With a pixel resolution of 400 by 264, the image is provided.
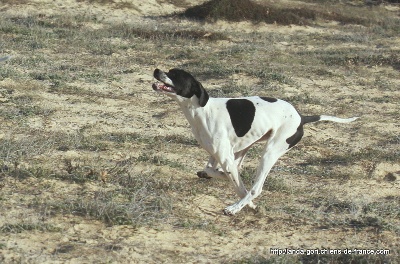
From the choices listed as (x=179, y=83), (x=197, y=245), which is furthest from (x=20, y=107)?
(x=197, y=245)

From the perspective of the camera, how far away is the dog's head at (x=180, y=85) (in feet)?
20.6

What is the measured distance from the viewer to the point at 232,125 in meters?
6.53

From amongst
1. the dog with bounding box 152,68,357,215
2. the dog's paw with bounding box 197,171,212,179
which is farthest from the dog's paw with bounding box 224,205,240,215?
the dog's paw with bounding box 197,171,212,179

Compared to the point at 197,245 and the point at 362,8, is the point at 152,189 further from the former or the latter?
the point at 362,8

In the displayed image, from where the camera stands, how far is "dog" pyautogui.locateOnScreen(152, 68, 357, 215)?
6367mm

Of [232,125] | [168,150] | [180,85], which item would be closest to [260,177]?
[232,125]

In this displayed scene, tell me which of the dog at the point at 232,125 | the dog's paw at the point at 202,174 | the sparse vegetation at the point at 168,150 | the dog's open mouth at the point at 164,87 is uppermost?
the dog's open mouth at the point at 164,87

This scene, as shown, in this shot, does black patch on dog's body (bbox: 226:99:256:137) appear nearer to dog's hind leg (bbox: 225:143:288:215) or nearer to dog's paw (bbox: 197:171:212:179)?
dog's hind leg (bbox: 225:143:288:215)

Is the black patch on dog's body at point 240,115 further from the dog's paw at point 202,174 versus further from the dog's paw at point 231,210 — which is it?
the dog's paw at point 231,210

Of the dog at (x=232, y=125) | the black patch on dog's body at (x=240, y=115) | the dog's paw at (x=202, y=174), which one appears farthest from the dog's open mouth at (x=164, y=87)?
the dog's paw at (x=202, y=174)

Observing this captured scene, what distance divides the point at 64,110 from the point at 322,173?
431 cm

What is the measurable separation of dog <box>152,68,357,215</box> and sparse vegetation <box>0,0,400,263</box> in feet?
1.18

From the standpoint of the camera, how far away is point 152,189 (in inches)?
272

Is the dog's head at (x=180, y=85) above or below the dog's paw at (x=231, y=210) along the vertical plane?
above
